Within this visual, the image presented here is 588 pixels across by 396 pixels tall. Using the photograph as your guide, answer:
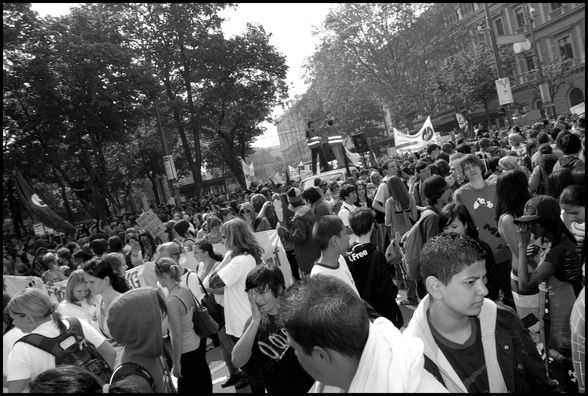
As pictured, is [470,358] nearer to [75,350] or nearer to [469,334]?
[469,334]

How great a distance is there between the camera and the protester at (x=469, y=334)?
7.30 ft

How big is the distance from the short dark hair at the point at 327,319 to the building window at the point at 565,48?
41.7 metres

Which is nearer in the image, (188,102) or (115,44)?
(115,44)

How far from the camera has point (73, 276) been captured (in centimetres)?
489

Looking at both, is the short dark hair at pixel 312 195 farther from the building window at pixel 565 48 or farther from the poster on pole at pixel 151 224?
the building window at pixel 565 48

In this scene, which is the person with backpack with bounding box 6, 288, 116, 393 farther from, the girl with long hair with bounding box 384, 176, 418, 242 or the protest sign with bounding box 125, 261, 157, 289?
the girl with long hair with bounding box 384, 176, 418, 242

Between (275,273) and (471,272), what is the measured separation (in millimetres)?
1171

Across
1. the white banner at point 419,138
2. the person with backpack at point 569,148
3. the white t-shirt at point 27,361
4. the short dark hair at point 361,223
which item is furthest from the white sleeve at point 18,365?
the white banner at point 419,138

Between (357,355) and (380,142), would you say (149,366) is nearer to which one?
(357,355)

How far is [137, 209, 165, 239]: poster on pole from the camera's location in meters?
8.91

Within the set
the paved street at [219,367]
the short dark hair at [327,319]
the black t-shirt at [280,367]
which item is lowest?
the paved street at [219,367]

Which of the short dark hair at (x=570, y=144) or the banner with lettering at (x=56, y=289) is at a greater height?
the short dark hair at (x=570, y=144)

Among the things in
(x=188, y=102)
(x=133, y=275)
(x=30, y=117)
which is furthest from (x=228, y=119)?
(x=133, y=275)

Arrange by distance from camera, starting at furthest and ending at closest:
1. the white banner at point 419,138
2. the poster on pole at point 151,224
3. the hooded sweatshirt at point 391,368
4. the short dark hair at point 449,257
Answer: the white banner at point 419,138 → the poster on pole at point 151,224 → the short dark hair at point 449,257 → the hooded sweatshirt at point 391,368
